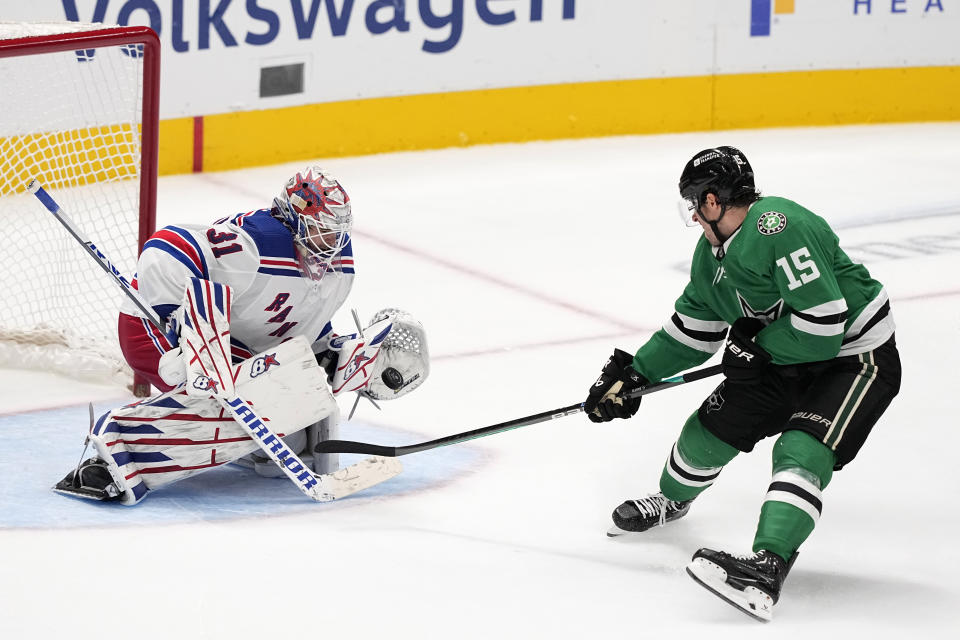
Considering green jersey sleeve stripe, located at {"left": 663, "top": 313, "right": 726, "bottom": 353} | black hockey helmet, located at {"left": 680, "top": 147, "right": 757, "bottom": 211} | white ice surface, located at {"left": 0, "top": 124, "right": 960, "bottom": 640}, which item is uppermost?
black hockey helmet, located at {"left": 680, "top": 147, "right": 757, "bottom": 211}

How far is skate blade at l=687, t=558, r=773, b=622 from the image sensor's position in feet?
8.60

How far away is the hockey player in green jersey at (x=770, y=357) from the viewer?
270 centimetres

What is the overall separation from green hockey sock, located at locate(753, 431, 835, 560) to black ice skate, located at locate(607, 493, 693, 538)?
0.42 m

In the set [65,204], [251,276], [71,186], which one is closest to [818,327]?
[251,276]

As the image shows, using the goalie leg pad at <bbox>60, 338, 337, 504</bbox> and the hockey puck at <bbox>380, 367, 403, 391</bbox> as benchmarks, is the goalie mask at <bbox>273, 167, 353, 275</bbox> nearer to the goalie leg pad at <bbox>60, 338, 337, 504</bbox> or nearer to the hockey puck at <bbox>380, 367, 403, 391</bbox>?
the goalie leg pad at <bbox>60, 338, 337, 504</bbox>

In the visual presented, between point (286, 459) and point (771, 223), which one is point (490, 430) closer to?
point (286, 459)

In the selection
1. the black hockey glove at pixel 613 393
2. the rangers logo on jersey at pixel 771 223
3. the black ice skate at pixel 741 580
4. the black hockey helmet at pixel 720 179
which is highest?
the black hockey helmet at pixel 720 179

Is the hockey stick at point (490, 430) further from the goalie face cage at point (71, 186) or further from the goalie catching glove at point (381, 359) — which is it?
the goalie face cage at point (71, 186)

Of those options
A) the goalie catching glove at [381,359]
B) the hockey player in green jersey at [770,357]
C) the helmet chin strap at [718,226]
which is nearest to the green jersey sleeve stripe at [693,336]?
the hockey player in green jersey at [770,357]

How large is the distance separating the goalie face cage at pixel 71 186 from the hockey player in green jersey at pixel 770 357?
161 centimetres

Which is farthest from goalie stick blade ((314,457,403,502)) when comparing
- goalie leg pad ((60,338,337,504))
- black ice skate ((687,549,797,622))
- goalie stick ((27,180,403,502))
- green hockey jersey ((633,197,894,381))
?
black ice skate ((687,549,797,622))

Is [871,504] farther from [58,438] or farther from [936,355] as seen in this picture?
[58,438]

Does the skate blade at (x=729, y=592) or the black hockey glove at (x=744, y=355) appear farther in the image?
the black hockey glove at (x=744, y=355)

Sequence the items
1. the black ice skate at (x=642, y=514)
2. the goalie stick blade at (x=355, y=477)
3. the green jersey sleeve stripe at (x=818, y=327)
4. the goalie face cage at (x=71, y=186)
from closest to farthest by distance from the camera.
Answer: the green jersey sleeve stripe at (x=818, y=327) → the black ice skate at (x=642, y=514) → the goalie stick blade at (x=355, y=477) → the goalie face cage at (x=71, y=186)
